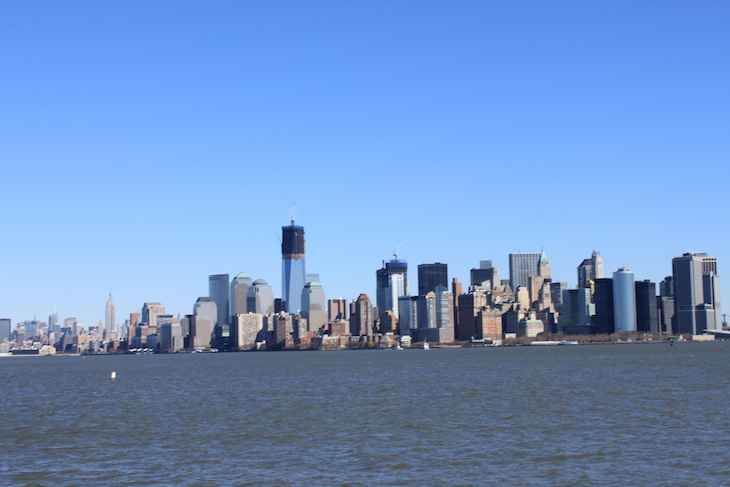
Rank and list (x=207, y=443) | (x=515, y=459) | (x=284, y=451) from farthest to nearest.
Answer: (x=207, y=443), (x=284, y=451), (x=515, y=459)

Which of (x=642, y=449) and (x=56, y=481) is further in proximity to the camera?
(x=642, y=449)

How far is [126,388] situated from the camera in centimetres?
10150

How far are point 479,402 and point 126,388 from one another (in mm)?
49001

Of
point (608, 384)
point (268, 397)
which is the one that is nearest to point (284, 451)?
point (268, 397)

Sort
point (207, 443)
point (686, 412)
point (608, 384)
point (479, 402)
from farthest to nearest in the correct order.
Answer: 1. point (608, 384)
2. point (479, 402)
3. point (686, 412)
4. point (207, 443)

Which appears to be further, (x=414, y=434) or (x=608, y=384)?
(x=608, y=384)

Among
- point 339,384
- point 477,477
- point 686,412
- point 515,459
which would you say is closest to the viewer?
point 477,477

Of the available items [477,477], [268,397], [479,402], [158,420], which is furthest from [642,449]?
[268,397]

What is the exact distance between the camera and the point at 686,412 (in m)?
57.8

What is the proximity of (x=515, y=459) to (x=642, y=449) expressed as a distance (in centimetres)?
660

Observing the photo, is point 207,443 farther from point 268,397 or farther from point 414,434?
point 268,397

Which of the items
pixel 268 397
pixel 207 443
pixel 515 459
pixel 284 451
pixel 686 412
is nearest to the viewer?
pixel 515 459

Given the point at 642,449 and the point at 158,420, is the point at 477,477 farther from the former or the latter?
the point at 158,420

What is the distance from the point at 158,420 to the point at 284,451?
18175 mm
